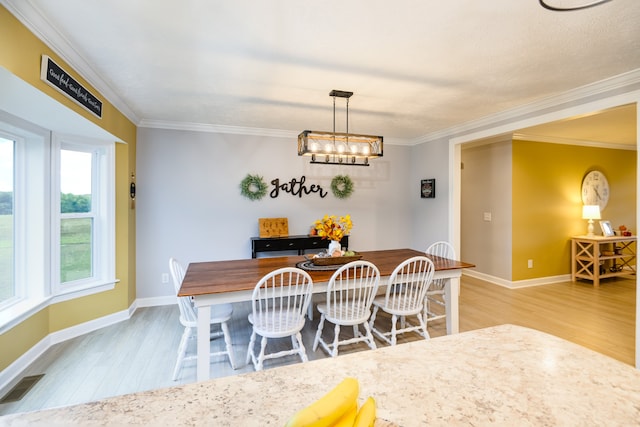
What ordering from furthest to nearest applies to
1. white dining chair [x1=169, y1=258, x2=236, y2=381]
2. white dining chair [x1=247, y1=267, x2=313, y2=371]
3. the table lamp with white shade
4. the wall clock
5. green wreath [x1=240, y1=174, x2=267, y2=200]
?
the wall clock, the table lamp with white shade, green wreath [x1=240, y1=174, x2=267, y2=200], white dining chair [x1=169, y1=258, x2=236, y2=381], white dining chair [x1=247, y1=267, x2=313, y2=371]

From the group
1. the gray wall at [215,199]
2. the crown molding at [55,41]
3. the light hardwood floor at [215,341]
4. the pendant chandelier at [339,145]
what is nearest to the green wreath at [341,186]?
the gray wall at [215,199]

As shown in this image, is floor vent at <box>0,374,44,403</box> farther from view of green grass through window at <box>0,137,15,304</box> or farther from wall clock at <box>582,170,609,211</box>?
wall clock at <box>582,170,609,211</box>

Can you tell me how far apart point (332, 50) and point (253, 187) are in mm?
2553

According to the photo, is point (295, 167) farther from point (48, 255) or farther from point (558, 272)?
point (558, 272)

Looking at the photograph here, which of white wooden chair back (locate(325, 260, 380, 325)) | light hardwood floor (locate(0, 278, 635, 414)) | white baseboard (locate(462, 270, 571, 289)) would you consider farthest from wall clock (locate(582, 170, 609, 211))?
white wooden chair back (locate(325, 260, 380, 325))

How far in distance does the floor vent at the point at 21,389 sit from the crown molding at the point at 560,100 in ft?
16.6

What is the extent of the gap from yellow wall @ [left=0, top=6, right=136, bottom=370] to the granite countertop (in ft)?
6.21

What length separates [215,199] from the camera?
13.9 feet

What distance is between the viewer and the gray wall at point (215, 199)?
3975mm

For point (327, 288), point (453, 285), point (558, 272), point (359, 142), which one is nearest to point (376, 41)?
→ point (359, 142)

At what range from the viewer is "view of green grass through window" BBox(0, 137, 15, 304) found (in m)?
2.50

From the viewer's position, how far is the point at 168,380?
2322mm

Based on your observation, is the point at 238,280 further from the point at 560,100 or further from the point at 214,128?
the point at 560,100

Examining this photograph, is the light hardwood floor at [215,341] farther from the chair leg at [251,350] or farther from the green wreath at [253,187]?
the green wreath at [253,187]
